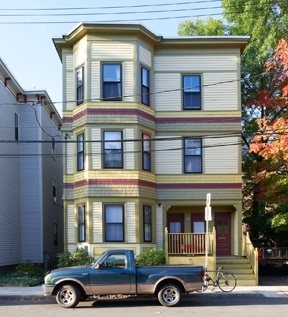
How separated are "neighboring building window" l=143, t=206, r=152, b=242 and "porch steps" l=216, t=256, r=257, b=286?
3.06 m

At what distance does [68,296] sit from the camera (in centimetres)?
1379

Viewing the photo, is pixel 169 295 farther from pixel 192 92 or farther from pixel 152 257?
pixel 192 92

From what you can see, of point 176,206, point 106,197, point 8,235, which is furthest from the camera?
point 8,235

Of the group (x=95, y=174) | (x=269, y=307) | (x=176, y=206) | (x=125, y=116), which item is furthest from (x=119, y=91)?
(x=269, y=307)

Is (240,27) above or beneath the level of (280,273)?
above

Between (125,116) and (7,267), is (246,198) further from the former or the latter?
(7,267)

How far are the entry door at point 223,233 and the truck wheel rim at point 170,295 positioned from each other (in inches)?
343

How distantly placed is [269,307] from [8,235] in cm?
1461

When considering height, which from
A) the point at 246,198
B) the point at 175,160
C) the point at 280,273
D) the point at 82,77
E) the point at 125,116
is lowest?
the point at 280,273

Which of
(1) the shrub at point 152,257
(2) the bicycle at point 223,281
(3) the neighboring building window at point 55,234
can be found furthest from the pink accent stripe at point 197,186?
(3) the neighboring building window at point 55,234

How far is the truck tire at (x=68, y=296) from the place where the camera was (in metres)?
13.7

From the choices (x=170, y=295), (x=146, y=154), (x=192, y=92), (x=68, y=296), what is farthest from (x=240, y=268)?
(x=68, y=296)

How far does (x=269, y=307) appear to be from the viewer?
13.6m

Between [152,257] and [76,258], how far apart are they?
303 cm
